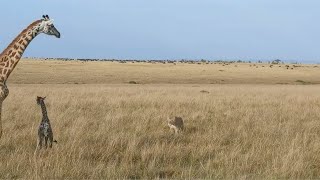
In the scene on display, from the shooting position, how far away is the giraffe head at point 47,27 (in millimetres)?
8156

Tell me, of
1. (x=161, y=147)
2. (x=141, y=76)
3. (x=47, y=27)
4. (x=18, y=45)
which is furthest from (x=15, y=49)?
(x=141, y=76)

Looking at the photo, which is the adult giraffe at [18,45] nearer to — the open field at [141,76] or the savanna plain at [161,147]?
the savanna plain at [161,147]

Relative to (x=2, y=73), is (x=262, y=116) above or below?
below

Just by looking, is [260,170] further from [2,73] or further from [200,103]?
[200,103]

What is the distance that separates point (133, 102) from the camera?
19.1m

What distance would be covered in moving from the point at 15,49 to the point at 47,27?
40.9 inches

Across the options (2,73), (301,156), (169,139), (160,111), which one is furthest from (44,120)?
(160,111)

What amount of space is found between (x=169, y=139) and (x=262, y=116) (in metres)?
5.49

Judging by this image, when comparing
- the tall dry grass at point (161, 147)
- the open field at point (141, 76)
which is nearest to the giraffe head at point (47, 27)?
the tall dry grass at point (161, 147)

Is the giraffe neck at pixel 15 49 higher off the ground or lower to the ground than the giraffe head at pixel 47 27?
lower

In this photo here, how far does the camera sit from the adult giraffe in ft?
26.9

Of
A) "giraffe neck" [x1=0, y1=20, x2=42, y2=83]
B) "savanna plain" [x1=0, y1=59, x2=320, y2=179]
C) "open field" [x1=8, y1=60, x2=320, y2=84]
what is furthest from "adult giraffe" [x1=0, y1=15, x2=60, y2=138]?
"open field" [x1=8, y1=60, x2=320, y2=84]

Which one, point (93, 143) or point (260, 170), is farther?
point (93, 143)

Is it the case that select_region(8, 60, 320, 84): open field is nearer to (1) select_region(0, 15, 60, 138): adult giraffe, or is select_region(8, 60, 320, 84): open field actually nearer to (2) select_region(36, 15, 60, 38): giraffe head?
(1) select_region(0, 15, 60, 138): adult giraffe
